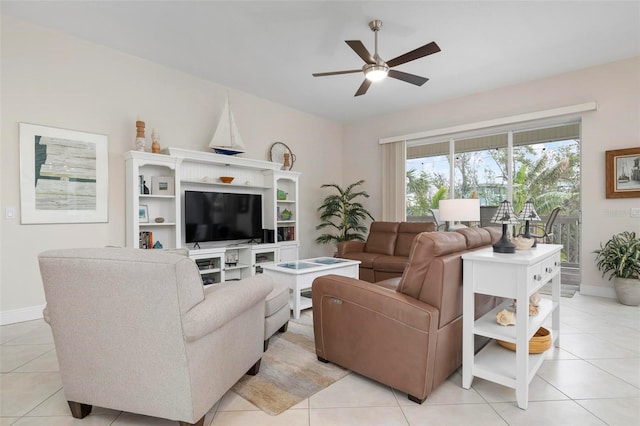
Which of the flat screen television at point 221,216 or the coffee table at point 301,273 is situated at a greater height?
the flat screen television at point 221,216

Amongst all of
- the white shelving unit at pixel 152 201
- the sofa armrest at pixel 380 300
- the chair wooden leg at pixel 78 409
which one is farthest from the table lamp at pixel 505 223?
the white shelving unit at pixel 152 201

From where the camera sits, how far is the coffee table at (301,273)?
323cm

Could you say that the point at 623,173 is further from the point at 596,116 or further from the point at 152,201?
the point at 152,201

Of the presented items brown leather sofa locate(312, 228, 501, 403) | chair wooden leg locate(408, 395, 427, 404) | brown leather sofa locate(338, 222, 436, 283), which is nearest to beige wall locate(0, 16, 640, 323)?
brown leather sofa locate(338, 222, 436, 283)

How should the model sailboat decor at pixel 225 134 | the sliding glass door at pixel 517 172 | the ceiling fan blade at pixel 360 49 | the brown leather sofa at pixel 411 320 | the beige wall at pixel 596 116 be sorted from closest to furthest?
the brown leather sofa at pixel 411 320 < the ceiling fan blade at pixel 360 49 < the beige wall at pixel 596 116 < the model sailboat decor at pixel 225 134 < the sliding glass door at pixel 517 172

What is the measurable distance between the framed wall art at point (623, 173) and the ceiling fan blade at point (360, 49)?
3.32 meters

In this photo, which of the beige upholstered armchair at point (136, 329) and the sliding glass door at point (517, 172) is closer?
the beige upholstered armchair at point (136, 329)

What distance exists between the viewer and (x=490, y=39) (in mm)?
3473

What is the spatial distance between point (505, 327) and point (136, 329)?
1976 millimetres

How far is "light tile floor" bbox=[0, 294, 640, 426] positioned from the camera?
66.0 inches

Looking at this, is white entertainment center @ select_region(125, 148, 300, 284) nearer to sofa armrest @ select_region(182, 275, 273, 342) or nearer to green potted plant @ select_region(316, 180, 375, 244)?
green potted plant @ select_region(316, 180, 375, 244)

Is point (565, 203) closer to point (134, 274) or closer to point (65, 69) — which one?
point (134, 274)

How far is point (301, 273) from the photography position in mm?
3207

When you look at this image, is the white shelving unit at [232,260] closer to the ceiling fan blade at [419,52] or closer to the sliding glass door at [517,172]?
the ceiling fan blade at [419,52]
